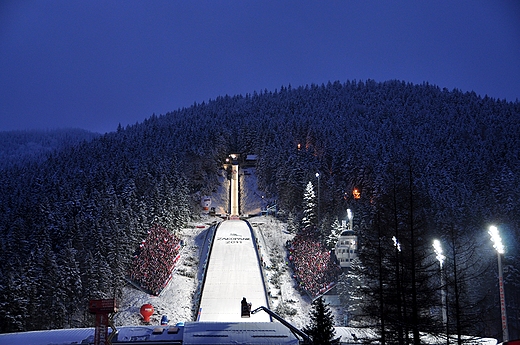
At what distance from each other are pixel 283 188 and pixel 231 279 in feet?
96.0

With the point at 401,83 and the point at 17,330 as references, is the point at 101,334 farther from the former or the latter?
the point at 401,83

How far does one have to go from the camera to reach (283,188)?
78.3 metres

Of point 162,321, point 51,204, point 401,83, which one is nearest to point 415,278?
point 162,321

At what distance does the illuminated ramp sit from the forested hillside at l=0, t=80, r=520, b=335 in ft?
27.0

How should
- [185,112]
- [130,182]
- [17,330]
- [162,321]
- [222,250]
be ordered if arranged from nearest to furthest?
[17,330] → [162,321] → [222,250] → [130,182] → [185,112]

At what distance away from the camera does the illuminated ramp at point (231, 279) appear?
1725 inches

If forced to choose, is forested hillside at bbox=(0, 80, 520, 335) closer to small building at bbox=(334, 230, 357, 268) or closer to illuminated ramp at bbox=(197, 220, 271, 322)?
small building at bbox=(334, 230, 357, 268)

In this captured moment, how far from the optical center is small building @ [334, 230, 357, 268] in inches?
2029

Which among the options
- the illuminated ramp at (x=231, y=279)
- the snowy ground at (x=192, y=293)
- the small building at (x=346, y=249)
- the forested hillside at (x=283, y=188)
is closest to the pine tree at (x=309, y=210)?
the forested hillside at (x=283, y=188)

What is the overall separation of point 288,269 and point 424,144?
176ft

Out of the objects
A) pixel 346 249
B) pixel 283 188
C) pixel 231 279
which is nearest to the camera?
pixel 231 279

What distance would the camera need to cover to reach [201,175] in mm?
94938

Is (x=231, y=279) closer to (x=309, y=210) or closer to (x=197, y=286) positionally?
(x=197, y=286)

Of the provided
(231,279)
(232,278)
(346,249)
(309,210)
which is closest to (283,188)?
(309,210)
